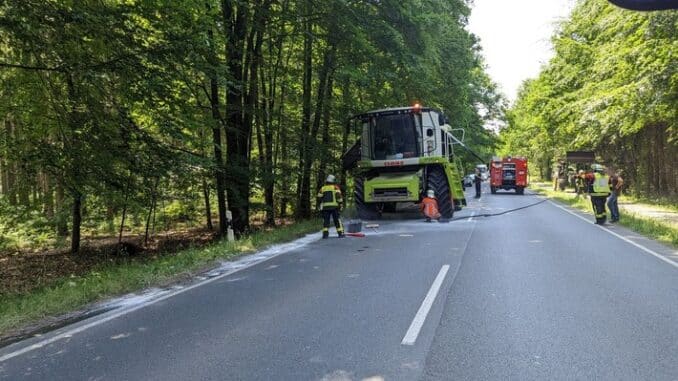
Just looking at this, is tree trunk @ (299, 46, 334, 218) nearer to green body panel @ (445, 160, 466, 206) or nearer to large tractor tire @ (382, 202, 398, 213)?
large tractor tire @ (382, 202, 398, 213)

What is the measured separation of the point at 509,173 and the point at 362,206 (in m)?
23.9

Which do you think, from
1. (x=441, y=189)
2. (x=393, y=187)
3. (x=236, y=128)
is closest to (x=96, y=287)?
(x=236, y=128)

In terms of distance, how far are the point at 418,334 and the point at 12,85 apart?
1079 centimetres

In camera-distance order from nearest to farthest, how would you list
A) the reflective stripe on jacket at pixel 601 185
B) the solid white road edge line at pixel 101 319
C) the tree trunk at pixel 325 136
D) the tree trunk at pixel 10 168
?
the solid white road edge line at pixel 101 319
the tree trunk at pixel 10 168
the reflective stripe on jacket at pixel 601 185
the tree trunk at pixel 325 136

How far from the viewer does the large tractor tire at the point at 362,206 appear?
18141 millimetres

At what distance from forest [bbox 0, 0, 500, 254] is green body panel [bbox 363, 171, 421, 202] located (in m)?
2.42

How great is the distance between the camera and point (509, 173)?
128 feet

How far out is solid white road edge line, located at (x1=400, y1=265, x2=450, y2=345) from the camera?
5.12 metres

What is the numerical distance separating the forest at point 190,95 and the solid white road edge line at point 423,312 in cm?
633

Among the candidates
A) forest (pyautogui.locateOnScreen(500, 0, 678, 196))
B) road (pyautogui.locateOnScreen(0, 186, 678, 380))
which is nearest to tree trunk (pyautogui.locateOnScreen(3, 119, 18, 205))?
road (pyautogui.locateOnScreen(0, 186, 678, 380))

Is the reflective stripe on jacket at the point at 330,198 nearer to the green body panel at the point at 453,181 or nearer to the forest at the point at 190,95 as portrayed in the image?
the forest at the point at 190,95

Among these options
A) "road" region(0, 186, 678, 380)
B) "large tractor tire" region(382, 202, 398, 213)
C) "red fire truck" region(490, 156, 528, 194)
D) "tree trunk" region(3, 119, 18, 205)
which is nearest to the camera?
"road" region(0, 186, 678, 380)

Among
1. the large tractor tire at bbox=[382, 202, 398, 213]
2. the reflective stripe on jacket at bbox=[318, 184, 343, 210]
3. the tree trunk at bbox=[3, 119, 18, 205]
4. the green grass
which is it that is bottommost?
the green grass

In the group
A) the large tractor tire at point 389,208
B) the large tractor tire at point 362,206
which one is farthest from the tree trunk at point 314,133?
the large tractor tire at point 389,208
